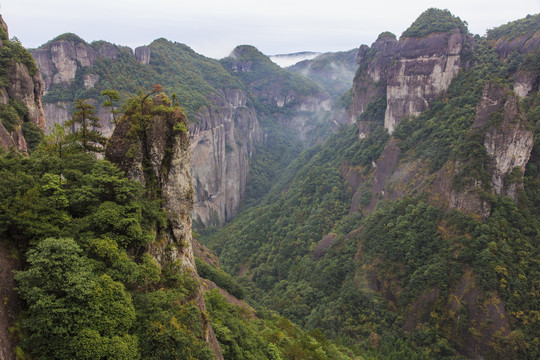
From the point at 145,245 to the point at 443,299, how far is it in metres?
35.2

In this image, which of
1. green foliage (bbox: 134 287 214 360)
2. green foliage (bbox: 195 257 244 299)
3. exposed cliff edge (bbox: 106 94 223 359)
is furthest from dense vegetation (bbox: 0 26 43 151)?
green foliage (bbox: 134 287 214 360)

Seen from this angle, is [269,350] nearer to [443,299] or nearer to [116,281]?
[116,281]

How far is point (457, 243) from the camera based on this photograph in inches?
1558

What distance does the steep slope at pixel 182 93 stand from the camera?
70625mm

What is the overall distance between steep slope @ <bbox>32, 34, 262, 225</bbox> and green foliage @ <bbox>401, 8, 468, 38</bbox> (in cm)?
5003

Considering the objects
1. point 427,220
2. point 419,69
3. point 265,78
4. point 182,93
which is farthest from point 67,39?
point 265,78

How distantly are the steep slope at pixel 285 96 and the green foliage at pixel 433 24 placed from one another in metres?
91.3

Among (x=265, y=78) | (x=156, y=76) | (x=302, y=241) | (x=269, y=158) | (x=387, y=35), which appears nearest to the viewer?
(x=302, y=241)

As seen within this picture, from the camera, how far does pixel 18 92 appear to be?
27.1 m

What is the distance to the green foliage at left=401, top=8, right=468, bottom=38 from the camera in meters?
62.3

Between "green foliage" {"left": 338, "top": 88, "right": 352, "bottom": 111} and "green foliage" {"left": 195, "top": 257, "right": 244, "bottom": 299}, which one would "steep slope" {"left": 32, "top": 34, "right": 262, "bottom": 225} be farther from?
"green foliage" {"left": 195, "top": 257, "right": 244, "bottom": 299}

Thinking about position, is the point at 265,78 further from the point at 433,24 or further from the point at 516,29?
the point at 516,29

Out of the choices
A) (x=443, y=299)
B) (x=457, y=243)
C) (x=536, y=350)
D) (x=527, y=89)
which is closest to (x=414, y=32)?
(x=527, y=89)

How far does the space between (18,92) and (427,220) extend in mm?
45540
